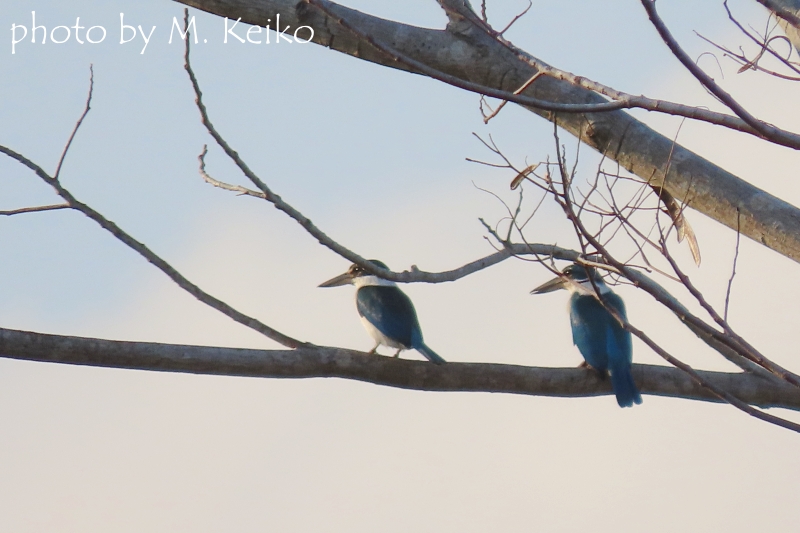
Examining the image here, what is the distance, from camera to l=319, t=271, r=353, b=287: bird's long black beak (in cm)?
789

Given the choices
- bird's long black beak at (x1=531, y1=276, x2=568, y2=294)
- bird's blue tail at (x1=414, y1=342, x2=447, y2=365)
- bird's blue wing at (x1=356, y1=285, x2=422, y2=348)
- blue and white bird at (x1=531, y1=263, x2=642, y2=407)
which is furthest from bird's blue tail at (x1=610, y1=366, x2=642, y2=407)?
bird's long black beak at (x1=531, y1=276, x2=568, y2=294)

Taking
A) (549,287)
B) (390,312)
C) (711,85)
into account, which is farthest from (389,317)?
(711,85)

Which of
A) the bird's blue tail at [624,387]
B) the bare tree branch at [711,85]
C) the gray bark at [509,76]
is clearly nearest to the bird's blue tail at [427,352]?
the bird's blue tail at [624,387]

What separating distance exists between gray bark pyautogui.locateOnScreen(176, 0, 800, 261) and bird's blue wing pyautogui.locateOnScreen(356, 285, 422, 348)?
2711 mm

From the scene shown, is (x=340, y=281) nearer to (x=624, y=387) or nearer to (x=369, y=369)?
(x=624, y=387)

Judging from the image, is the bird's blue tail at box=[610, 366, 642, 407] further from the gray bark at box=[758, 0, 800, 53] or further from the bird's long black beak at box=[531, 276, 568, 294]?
the bird's long black beak at box=[531, 276, 568, 294]

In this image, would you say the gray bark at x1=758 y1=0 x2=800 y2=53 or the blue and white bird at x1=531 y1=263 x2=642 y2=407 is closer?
the gray bark at x1=758 y1=0 x2=800 y2=53

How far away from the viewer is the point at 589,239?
2539 millimetres

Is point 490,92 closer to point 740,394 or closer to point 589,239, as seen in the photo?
point 589,239

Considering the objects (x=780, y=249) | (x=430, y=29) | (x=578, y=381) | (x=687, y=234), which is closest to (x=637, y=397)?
(x=578, y=381)

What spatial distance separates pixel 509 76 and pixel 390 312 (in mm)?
3109

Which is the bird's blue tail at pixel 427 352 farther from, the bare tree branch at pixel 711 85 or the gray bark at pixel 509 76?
the bare tree branch at pixel 711 85

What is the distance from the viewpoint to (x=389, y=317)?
654cm

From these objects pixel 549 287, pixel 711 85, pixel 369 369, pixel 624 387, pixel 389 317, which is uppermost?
pixel 549 287
